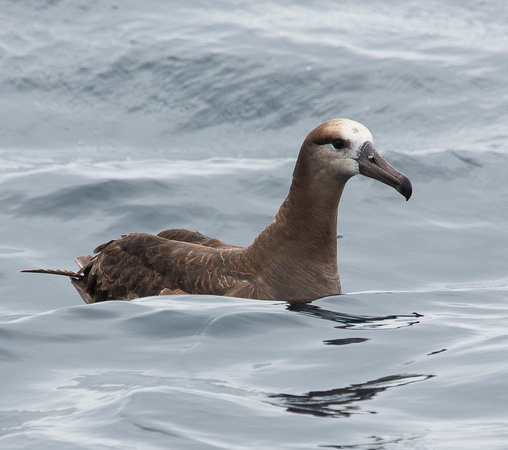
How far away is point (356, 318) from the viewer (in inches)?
293

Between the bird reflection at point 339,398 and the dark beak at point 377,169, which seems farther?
the dark beak at point 377,169

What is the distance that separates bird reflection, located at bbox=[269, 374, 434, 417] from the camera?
5.25m

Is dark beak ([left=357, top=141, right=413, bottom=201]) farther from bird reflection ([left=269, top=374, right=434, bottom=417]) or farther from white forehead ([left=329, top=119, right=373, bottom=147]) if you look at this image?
bird reflection ([left=269, top=374, right=434, bottom=417])

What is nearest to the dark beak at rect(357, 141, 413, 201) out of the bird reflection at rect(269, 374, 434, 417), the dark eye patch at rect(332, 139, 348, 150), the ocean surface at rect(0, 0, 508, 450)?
the dark eye patch at rect(332, 139, 348, 150)

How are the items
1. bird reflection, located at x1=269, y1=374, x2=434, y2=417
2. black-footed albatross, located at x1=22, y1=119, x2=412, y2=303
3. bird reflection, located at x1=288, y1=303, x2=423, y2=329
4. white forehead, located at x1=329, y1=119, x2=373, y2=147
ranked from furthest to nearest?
white forehead, located at x1=329, y1=119, x2=373, y2=147 < black-footed albatross, located at x1=22, y1=119, x2=412, y2=303 < bird reflection, located at x1=288, y1=303, x2=423, y2=329 < bird reflection, located at x1=269, y1=374, x2=434, y2=417

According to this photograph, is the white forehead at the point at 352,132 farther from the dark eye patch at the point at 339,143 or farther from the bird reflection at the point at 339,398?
the bird reflection at the point at 339,398

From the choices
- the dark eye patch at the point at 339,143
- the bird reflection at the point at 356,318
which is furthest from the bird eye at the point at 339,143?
the bird reflection at the point at 356,318

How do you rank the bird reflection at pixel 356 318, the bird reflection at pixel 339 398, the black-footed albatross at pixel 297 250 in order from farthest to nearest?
1. the black-footed albatross at pixel 297 250
2. the bird reflection at pixel 356 318
3. the bird reflection at pixel 339 398

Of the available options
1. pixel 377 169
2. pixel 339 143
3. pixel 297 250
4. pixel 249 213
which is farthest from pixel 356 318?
pixel 249 213

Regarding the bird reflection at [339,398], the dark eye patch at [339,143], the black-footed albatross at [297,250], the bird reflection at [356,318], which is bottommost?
the bird reflection at [339,398]

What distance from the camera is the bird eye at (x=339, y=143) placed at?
8.09 m

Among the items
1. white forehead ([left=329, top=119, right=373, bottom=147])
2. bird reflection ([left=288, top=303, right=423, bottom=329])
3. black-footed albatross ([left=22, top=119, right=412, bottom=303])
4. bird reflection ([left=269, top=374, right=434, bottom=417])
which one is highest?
white forehead ([left=329, top=119, right=373, bottom=147])

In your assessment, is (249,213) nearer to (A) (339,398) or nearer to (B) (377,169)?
(B) (377,169)

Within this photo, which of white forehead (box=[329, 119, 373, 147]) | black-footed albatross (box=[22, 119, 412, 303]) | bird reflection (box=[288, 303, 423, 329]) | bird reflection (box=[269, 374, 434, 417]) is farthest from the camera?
white forehead (box=[329, 119, 373, 147])
